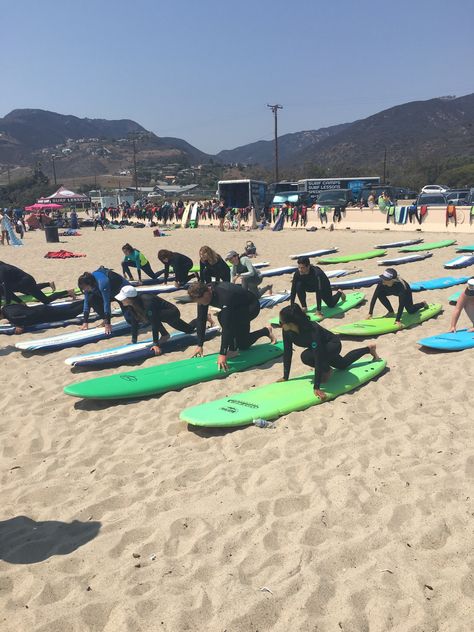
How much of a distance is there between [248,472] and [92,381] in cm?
267

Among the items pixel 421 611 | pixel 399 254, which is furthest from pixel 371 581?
pixel 399 254

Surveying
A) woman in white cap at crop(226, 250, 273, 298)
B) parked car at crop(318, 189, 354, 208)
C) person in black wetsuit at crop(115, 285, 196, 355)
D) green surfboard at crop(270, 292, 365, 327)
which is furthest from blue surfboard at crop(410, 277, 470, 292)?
parked car at crop(318, 189, 354, 208)

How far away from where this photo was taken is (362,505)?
356cm

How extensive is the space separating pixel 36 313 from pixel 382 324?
613 centimetres

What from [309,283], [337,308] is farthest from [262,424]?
[337,308]

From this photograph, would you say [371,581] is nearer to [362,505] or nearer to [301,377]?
[362,505]

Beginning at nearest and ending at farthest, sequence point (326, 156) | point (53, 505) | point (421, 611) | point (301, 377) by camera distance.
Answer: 1. point (421, 611)
2. point (53, 505)
3. point (301, 377)
4. point (326, 156)

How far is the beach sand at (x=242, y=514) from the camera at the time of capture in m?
Answer: 2.74

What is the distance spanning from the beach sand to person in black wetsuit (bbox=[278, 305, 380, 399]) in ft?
1.29

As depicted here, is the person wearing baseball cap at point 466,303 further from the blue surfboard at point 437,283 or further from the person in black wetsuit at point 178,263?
the person in black wetsuit at point 178,263

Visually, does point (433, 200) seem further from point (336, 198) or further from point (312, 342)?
point (312, 342)

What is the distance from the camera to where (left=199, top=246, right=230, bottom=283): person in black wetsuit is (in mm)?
8117

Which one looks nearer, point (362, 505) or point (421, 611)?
point (421, 611)

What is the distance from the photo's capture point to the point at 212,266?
27.3 ft
